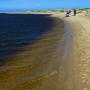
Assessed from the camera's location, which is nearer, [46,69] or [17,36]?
[46,69]

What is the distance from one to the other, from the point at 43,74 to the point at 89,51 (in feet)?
17.0

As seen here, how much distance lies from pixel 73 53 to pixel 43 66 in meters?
3.52

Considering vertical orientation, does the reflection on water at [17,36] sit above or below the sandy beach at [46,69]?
below

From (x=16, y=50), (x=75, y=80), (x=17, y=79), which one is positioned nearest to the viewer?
(x=75, y=80)

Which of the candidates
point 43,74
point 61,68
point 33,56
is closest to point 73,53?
point 33,56

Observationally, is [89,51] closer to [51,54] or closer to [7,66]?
[51,54]

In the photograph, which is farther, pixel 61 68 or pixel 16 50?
pixel 16 50

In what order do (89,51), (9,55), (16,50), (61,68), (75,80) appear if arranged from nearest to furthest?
(75,80), (61,68), (89,51), (9,55), (16,50)

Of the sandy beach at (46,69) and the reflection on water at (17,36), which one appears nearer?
the sandy beach at (46,69)

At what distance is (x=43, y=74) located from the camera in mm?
12531

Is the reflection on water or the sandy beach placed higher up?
the sandy beach

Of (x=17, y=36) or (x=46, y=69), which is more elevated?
(x=46, y=69)

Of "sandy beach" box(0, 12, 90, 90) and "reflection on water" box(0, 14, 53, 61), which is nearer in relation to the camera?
"sandy beach" box(0, 12, 90, 90)

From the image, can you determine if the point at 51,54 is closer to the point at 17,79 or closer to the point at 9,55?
the point at 9,55
